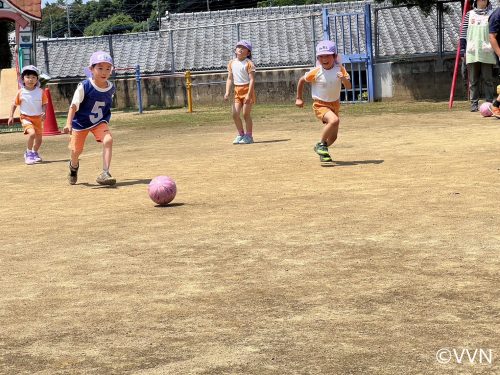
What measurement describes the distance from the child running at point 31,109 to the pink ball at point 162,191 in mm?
6034

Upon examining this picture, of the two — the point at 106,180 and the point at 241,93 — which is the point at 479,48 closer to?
the point at 241,93

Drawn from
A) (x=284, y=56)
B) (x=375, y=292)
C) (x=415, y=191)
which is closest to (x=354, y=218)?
(x=415, y=191)

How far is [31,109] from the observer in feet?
51.3

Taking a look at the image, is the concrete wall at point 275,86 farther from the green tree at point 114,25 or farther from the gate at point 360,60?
the green tree at point 114,25

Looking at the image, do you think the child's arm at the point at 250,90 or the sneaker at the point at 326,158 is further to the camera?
the child's arm at the point at 250,90

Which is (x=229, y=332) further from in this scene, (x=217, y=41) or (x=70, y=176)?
(x=217, y=41)

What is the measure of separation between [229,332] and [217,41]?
121 feet

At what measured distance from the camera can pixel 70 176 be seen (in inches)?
479

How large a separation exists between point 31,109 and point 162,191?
6583 millimetres

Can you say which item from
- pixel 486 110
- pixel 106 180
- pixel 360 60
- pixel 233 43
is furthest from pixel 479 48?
pixel 233 43

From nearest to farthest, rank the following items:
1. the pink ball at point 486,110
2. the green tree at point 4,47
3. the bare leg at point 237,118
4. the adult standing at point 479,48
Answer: the bare leg at point 237,118 < the pink ball at point 486,110 < the adult standing at point 479,48 < the green tree at point 4,47

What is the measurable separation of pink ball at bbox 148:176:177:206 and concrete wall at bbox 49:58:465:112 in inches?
664

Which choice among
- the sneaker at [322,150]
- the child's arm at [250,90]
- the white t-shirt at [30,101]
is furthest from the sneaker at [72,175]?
the child's arm at [250,90]

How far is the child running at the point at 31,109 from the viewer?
50.8 ft
